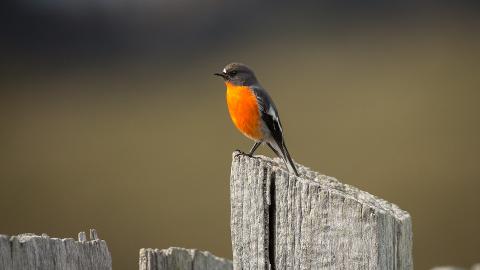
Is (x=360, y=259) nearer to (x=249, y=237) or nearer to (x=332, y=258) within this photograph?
(x=332, y=258)

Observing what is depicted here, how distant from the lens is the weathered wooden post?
261cm

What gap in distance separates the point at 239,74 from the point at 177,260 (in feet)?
8.32

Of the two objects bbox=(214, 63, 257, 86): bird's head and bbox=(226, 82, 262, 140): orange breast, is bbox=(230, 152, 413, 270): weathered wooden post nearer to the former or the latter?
bbox=(226, 82, 262, 140): orange breast

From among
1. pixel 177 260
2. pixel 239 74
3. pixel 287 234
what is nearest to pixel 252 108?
pixel 239 74

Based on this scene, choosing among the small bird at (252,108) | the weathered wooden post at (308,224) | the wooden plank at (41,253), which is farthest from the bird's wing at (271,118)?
the wooden plank at (41,253)

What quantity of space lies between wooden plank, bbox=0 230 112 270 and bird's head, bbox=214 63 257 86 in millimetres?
2735

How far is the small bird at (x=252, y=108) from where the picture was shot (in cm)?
530

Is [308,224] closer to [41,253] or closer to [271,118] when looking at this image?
[41,253]

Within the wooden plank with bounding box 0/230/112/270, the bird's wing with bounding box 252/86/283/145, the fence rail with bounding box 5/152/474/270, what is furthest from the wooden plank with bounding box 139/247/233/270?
the bird's wing with bounding box 252/86/283/145

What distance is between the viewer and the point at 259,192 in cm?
291

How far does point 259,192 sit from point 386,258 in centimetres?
55

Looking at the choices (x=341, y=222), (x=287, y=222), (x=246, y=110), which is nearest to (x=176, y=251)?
(x=287, y=222)

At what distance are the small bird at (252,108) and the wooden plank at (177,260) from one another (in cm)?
177

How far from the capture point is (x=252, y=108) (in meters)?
5.38
